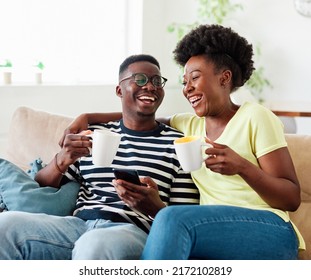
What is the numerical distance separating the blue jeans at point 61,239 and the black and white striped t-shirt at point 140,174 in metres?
0.08

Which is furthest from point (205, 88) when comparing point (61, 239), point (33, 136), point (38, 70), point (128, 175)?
point (38, 70)

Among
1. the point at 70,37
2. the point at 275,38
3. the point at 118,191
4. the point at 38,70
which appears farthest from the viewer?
the point at 275,38

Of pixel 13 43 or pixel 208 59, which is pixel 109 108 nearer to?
pixel 13 43

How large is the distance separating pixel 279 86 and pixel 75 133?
305cm

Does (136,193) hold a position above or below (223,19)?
below

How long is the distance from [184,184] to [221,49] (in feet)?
1.47

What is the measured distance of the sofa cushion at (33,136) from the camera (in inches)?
84.7

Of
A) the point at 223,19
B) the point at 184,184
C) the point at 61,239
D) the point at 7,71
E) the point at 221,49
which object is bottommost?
the point at 61,239

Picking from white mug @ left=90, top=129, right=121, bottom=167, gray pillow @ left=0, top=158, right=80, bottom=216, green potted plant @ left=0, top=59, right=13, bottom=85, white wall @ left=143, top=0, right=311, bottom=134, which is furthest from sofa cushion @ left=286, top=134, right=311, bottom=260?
white wall @ left=143, top=0, right=311, bottom=134

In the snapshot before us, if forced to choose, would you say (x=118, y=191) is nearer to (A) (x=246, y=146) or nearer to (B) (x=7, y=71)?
(A) (x=246, y=146)

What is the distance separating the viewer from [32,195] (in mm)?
1838

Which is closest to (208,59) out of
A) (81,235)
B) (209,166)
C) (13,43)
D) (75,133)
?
(209,166)

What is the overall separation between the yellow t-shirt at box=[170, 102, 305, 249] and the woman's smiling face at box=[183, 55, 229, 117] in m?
0.08

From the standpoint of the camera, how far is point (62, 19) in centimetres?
401
